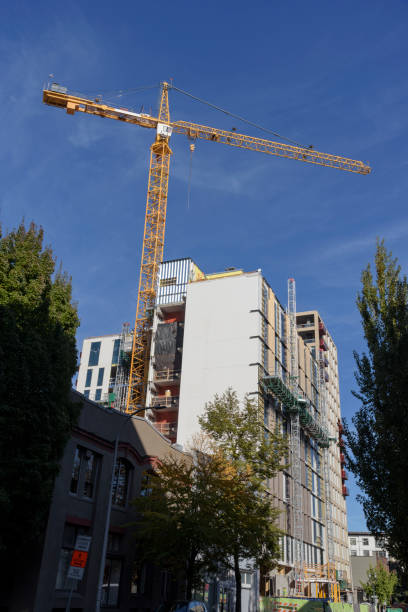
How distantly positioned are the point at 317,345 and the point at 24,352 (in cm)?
8456

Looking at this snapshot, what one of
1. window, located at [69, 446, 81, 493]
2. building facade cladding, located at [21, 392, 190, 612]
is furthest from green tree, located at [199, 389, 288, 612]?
window, located at [69, 446, 81, 493]

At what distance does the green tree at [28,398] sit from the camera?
18.0m

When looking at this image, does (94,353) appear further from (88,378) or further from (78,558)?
(78,558)

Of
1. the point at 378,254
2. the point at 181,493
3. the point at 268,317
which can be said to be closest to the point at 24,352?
the point at 181,493

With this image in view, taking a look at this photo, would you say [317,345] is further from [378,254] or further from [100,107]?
[378,254]

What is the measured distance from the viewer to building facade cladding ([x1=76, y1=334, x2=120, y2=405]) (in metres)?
83.1

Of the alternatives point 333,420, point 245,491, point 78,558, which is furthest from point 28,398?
point 333,420

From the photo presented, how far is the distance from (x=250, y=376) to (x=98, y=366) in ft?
110

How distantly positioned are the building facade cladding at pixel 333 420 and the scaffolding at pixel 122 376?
110 ft

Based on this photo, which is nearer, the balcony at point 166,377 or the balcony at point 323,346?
the balcony at point 166,377

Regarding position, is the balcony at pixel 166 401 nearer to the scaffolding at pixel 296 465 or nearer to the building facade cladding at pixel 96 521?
the scaffolding at pixel 296 465

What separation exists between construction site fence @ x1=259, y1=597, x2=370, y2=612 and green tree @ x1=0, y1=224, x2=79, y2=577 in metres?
24.6

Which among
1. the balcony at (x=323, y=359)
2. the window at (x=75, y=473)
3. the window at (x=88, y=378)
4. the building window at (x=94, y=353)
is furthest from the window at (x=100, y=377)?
the window at (x=75, y=473)

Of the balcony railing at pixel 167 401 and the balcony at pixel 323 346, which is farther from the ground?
the balcony at pixel 323 346
